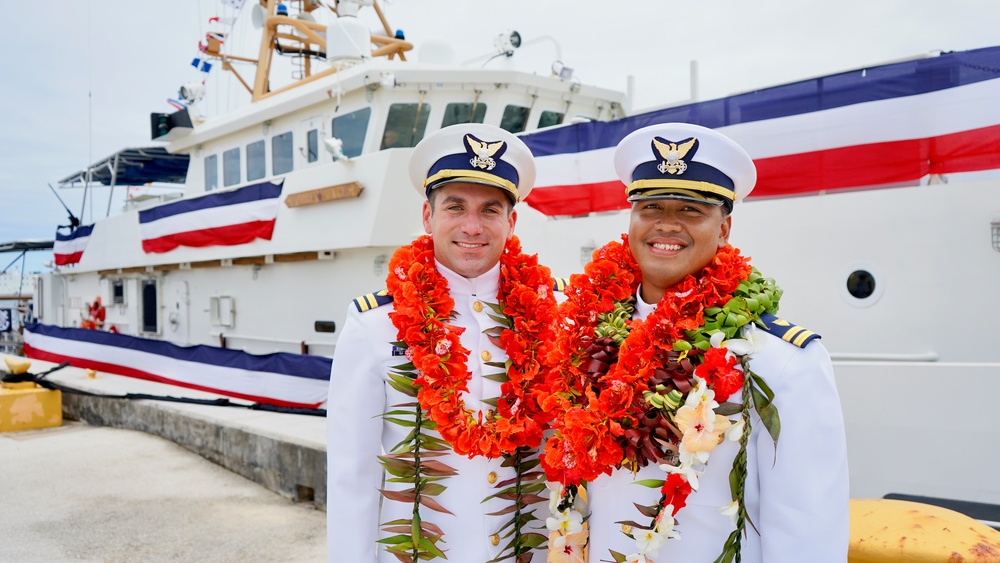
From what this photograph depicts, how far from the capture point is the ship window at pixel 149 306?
1130 cm

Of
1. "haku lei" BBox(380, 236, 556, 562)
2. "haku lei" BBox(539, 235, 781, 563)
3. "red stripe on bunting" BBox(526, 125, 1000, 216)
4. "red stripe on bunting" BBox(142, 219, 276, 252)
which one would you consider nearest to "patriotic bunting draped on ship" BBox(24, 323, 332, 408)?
"red stripe on bunting" BBox(142, 219, 276, 252)

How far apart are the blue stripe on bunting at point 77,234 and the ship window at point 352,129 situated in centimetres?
779

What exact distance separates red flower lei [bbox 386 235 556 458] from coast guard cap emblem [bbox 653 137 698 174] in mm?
649

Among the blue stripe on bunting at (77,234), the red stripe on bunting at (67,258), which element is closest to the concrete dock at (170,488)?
the blue stripe on bunting at (77,234)

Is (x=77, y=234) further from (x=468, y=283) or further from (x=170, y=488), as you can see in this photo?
(x=468, y=283)

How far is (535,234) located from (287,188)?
3.89 metres

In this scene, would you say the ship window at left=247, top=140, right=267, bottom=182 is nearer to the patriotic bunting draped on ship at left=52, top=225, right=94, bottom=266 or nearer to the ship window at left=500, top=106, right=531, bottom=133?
the ship window at left=500, top=106, right=531, bottom=133

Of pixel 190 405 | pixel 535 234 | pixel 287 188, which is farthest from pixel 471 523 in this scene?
pixel 287 188

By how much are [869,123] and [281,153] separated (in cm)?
694

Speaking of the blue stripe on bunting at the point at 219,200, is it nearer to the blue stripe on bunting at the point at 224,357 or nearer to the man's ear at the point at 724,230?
the blue stripe on bunting at the point at 224,357

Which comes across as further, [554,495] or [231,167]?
[231,167]

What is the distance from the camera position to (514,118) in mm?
7727

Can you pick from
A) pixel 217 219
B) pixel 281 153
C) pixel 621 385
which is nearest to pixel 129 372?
pixel 217 219

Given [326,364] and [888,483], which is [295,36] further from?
[888,483]
